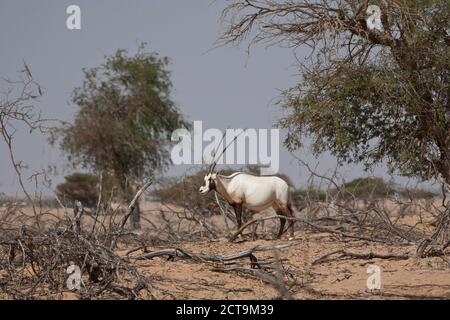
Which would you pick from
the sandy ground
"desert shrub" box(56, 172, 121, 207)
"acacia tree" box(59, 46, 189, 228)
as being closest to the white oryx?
the sandy ground

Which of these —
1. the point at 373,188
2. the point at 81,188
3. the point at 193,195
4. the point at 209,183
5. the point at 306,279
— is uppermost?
the point at 209,183

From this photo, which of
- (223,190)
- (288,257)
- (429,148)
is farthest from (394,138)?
(223,190)

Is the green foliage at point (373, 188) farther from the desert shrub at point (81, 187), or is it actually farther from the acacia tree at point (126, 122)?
the desert shrub at point (81, 187)

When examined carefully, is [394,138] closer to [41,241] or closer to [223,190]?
[223,190]

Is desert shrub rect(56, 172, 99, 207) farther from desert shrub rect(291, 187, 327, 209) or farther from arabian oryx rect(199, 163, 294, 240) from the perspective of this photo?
arabian oryx rect(199, 163, 294, 240)

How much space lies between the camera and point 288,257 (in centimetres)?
1094

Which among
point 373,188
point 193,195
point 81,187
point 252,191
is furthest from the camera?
point 81,187

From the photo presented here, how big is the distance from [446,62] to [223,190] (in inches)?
167

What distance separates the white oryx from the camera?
13344 millimetres

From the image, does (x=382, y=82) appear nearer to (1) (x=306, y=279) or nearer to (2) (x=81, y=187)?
(1) (x=306, y=279)

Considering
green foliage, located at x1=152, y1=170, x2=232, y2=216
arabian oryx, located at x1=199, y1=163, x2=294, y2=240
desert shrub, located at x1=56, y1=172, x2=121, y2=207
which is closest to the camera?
arabian oryx, located at x1=199, y1=163, x2=294, y2=240

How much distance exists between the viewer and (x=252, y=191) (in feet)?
43.9

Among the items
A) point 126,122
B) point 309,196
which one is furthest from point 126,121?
point 309,196

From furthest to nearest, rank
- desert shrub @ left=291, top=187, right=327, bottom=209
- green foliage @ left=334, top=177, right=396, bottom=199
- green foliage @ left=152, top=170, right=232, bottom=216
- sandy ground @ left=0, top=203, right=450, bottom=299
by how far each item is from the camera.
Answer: green foliage @ left=152, top=170, right=232, bottom=216
desert shrub @ left=291, top=187, right=327, bottom=209
green foliage @ left=334, top=177, right=396, bottom=199
sandy ground @ left=0, top=203, right=450, bottom=299
